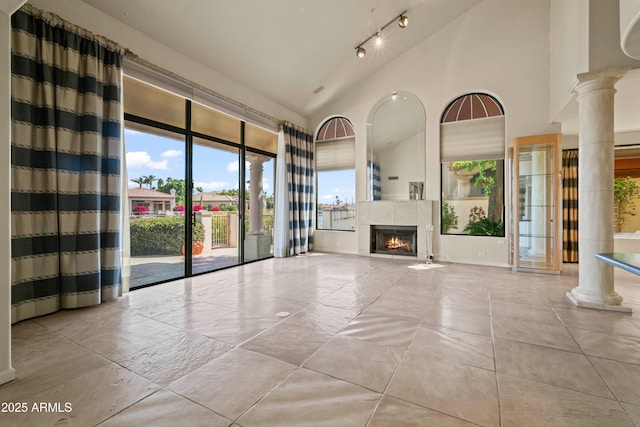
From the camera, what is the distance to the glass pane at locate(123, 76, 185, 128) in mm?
3620

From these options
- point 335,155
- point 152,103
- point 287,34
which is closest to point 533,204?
point 335,155

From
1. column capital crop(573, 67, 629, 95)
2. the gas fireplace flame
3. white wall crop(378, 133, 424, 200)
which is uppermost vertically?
column capital crop(573, 67, 629, 95)

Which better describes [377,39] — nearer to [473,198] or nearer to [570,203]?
[473,198]

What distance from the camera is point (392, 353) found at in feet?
6.68

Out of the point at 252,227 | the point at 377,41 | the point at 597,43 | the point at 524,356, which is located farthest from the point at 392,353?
the point at 377,41

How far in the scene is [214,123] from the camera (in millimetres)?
4742

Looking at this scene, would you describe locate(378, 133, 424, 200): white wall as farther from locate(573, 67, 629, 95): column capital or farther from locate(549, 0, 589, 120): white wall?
locate(573, 67, 629, 95): column capital

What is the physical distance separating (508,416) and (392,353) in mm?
753

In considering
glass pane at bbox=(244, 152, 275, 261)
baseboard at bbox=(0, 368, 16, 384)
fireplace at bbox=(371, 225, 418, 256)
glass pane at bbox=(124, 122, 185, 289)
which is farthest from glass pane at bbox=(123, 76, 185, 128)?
fireplace at bbox=(371, 225, 418, 256)

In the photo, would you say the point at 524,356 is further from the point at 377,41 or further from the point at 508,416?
the point at 377,41

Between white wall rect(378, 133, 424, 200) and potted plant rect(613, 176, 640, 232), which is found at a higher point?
white wall rect(378, 133, 424, 200)

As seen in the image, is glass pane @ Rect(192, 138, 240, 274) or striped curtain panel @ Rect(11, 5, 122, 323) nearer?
striped curtain panel @ Rect(11, 5, 122, 323)

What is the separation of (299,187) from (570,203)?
5.69 m

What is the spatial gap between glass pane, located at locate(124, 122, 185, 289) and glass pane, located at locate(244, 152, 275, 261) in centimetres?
143
